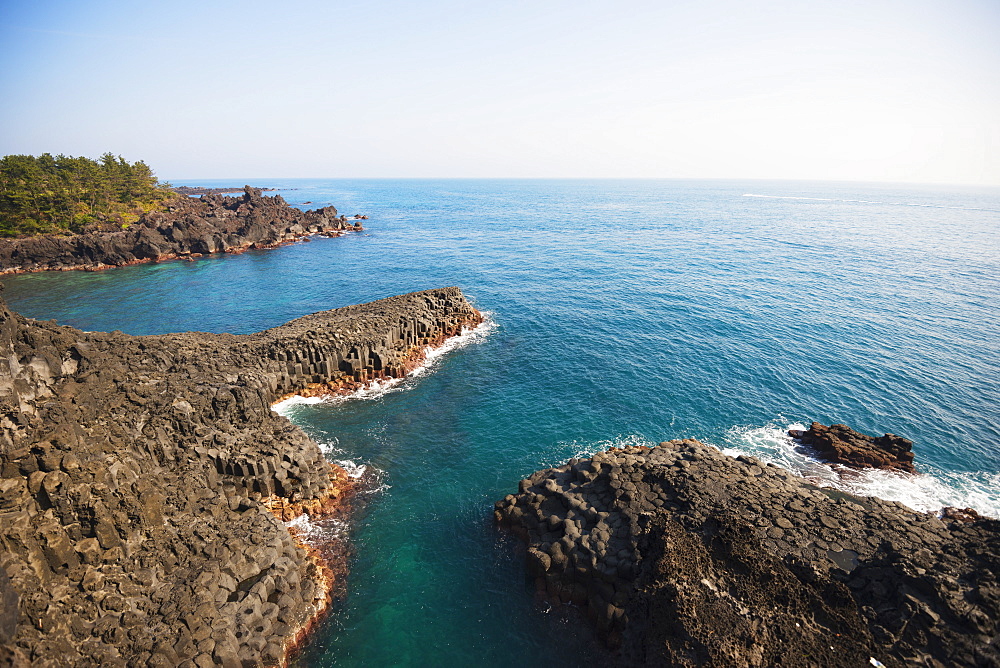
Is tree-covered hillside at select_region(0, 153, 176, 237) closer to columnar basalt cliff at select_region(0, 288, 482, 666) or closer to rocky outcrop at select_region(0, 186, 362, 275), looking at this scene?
rocky outcrop at select_region(0, 186, 362, 275)

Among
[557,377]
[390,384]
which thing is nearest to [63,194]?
[390,384]

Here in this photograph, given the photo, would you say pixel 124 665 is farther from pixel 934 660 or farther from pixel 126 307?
pixel 126 307

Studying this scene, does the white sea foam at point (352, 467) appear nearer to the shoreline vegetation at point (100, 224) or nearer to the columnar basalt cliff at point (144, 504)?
the columnar basalt cliff at point (144, 504)

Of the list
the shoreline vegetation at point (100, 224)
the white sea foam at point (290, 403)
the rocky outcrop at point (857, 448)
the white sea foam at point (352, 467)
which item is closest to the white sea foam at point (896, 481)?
the rocky outcrop at point (857, 448)

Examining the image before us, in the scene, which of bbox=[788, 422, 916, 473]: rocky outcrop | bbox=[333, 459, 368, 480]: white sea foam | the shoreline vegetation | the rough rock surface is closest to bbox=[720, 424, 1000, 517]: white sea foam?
bbox=[788, 422, 916, 473]: rocky outcrop

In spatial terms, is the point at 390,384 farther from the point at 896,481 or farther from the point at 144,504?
the point at 896,481

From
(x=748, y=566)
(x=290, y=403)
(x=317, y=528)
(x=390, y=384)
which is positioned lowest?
(x=317, y=528)

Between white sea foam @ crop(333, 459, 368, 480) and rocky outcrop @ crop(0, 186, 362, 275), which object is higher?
rocky outcrop @ crop(0, 186, 362, 275)
